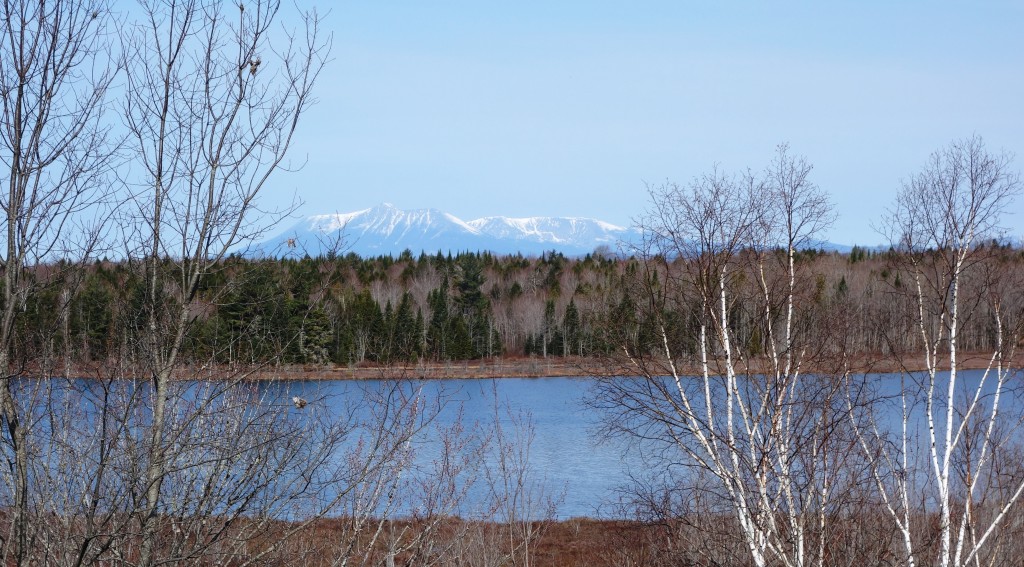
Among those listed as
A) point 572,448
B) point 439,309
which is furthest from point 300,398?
point 439,309

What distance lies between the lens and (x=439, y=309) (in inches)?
2574

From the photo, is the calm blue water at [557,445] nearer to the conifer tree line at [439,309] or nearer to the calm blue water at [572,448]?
the calm blue water at [572,448]

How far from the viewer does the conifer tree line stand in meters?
5.94

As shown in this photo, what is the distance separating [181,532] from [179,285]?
1.39m

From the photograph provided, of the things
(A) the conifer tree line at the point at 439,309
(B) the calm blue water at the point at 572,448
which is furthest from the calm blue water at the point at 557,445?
(A) the conifer tree line at the point at 439,309

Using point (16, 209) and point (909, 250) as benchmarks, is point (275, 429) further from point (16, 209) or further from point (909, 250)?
point (909, 250)

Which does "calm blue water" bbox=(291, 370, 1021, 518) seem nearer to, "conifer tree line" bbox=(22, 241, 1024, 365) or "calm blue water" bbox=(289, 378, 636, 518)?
"calm blue water" bbox=(289, 378, 636, 518)

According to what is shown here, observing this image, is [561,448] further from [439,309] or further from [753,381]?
[439,309]

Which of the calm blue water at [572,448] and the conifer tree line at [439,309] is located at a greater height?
the conifer tree line at [439,309]

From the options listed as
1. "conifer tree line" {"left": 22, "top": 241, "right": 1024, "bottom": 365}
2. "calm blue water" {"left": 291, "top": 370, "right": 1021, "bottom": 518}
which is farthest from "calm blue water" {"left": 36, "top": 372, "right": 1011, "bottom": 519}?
"conifer tree line" {"left": 22, "top": 241, "right": 1024, "bottom": 365}

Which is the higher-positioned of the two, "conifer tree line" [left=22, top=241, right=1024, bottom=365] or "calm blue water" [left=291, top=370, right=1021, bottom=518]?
"conifer tree line" [left=22, top=241, right=1024, bottom=365]

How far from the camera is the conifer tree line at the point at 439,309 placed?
594 cm

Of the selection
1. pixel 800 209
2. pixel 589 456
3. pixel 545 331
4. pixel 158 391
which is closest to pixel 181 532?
pixel 158 391

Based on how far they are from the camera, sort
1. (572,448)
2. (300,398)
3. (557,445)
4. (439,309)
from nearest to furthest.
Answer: (300,398) < (572,448) < (557,445) < (439,309)
